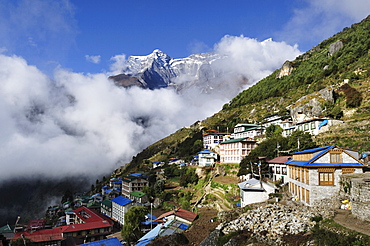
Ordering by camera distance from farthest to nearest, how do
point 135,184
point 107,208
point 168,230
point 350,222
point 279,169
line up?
point 135,184 < point 107,208 < point 279,169 < point 168,230 < point 350,222

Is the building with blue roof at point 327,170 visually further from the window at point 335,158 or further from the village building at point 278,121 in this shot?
the village building at point 278,121

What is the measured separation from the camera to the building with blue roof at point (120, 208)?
2448 inches

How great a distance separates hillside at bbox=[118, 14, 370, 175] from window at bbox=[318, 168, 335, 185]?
692 inches

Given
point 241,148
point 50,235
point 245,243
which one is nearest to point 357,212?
point 245,243

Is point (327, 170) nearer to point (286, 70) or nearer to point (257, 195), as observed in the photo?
point (257, 195)

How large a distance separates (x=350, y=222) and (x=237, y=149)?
137 ft

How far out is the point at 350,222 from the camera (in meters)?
15.7

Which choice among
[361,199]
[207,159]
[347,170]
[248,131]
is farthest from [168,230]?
[248,131]

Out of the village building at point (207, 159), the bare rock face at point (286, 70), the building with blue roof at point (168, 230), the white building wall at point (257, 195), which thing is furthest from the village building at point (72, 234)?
the bare rock face at point (286, 70)

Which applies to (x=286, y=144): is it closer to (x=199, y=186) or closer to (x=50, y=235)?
(x=199, y=186)

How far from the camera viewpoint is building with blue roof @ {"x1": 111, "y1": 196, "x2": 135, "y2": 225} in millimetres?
62188

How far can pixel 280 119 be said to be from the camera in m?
71.7

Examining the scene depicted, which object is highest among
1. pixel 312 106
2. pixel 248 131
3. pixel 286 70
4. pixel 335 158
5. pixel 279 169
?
pixel 286 70

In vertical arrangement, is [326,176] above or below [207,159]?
above
